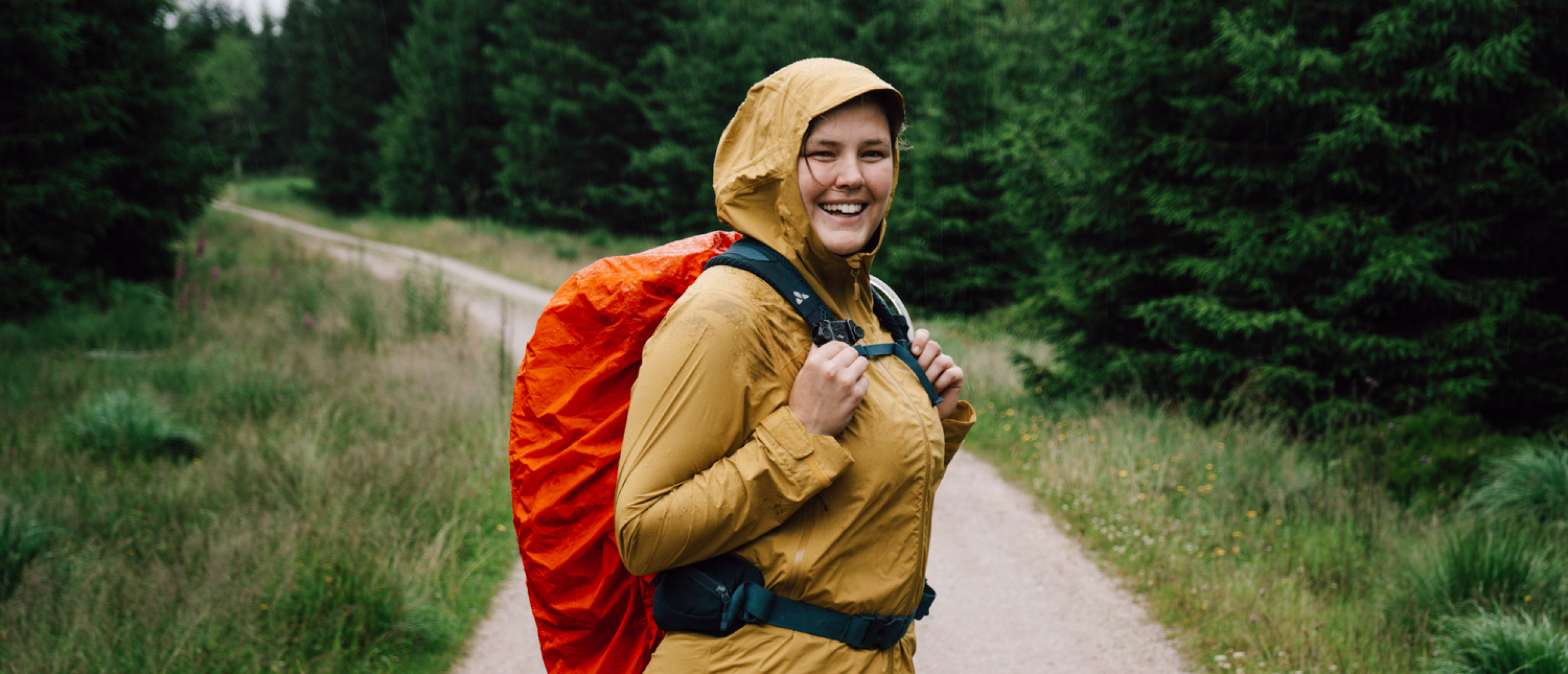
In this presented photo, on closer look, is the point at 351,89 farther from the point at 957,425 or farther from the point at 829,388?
the point at 829,388

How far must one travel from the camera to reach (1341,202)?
7.54m

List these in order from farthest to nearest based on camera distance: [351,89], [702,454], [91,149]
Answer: [351,89] < [91,149] < [702,454]

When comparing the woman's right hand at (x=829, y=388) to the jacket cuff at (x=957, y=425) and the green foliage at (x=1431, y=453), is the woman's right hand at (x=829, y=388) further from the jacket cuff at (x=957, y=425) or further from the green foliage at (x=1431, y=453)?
the green foliage at (x=1431, y=453)

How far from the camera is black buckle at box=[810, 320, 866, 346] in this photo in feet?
4.87

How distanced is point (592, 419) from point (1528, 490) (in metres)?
6.53

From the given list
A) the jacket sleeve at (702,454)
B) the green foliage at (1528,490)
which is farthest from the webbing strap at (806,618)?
the green foliage at (1528,490)

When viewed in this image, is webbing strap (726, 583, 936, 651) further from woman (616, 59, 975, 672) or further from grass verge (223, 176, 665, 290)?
grass verge (223, 176, 665, 290)

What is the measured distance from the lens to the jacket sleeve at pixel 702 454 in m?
1.36

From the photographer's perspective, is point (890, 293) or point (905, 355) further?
point (890, 293)

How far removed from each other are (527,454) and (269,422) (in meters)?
6.33

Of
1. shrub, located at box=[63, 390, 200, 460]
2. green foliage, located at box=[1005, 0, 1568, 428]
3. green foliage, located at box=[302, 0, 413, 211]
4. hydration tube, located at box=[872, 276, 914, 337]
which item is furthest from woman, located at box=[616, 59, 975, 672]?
green foliage, located at box=[302, 0, 413, 211]

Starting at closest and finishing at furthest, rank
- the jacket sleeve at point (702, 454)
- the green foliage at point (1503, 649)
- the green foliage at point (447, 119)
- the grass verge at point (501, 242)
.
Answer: the jacket sleeve at point (702, 454)
the green foliage at point (1503, 649)
the grass verge at point (501, 242)
the green foliage at point (447, 119)

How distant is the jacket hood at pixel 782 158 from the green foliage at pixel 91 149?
977 cm

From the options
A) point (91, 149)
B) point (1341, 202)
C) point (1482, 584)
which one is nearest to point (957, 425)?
point (1482, 584)
